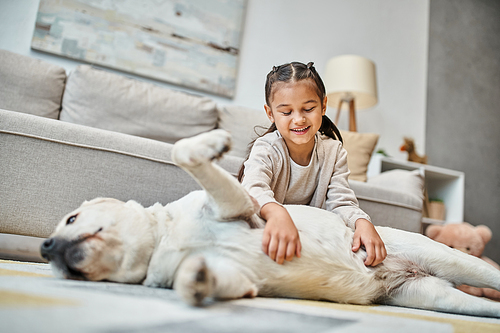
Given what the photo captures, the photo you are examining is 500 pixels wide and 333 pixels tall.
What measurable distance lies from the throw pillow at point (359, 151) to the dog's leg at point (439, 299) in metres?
1.33

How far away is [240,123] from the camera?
2.31 meters

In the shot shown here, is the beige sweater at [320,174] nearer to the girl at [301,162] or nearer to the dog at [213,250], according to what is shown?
the girl at [301,162]

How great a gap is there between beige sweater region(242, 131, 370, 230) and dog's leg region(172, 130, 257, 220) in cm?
28

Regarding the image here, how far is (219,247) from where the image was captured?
74 centimetres

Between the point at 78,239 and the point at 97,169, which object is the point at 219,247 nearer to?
the point at 78,239

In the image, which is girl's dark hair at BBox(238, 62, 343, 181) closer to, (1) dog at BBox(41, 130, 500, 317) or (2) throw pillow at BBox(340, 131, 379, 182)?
(1) dog at BBox(41, 130, 500, 317)

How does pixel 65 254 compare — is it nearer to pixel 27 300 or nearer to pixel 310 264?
pixel 27 300

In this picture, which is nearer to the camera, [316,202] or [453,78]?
[316,202]

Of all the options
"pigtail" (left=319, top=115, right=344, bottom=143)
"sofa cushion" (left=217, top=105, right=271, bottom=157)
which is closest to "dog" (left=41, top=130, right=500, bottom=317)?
"pigtail" (left=319, top=115, right=344, bottom=143)

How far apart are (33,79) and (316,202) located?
1671 millimetres

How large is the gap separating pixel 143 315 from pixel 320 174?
0.94 metres

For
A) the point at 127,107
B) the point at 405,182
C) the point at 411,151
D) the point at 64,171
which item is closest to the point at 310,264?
the point at 64,171

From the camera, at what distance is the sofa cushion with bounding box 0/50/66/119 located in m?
1.77

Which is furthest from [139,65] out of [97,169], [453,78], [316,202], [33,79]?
[453,78]
